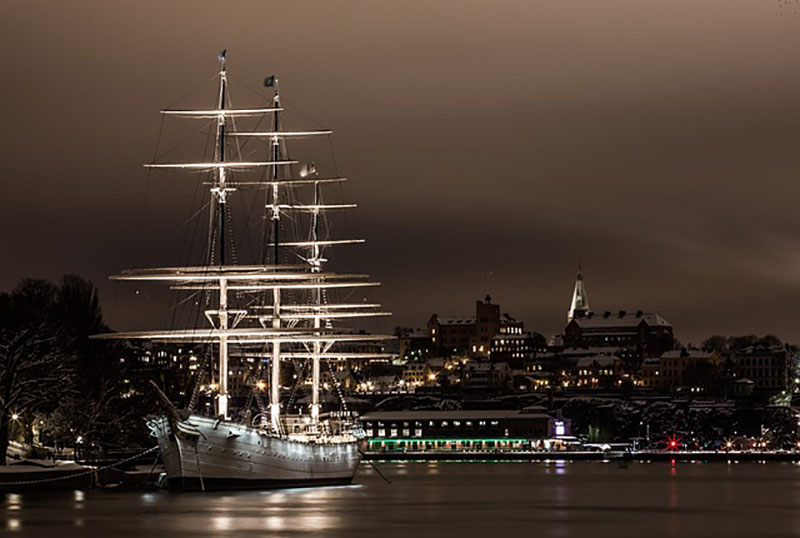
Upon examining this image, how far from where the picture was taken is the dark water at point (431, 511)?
5966 centimetres

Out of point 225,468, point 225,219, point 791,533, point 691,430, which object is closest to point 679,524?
point 791,533

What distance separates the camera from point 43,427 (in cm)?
9212

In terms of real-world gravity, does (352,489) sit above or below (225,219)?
below

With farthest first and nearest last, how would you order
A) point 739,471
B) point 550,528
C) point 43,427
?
1. point 739,471
2. point 43,427
3. point 550,528

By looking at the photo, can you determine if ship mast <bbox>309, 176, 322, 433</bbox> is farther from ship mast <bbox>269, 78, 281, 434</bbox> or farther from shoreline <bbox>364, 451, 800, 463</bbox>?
shoreline <bbox>364, 451, 800, 463</bbox>

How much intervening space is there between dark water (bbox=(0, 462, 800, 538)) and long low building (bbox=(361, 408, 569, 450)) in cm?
8689

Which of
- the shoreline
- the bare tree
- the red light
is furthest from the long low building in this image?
the bare tree

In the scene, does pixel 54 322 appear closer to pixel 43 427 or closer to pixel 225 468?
pixel 43 427

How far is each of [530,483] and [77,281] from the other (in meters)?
38.4

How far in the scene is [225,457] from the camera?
79.8 m

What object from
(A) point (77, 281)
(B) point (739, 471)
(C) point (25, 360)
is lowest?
(B) point (739, 471)

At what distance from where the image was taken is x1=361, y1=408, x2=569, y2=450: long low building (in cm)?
19425

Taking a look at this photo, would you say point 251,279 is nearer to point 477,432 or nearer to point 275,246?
point 275,246

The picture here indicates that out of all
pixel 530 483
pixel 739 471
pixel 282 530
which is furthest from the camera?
pixel 739 471
